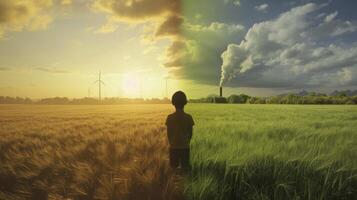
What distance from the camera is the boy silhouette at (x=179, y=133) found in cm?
407

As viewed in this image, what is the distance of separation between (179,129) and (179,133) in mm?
60

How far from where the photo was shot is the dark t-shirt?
409 cm

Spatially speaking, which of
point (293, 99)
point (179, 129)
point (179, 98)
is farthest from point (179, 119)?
point (293, 99)

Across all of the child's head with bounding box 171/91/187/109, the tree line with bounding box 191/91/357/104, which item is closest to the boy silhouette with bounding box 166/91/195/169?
the child's head with bounding box 171/91/187/109

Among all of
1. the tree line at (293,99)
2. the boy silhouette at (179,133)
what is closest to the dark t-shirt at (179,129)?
the boy silhouette at (179,133)

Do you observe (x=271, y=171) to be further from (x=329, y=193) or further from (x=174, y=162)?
(x=174, y=162)

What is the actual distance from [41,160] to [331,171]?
4355 millimetres

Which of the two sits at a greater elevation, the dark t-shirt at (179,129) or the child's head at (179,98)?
the child's head at (179,98)

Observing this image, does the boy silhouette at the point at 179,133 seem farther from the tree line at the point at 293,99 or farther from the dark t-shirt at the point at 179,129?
the tree line at the point at 293,99

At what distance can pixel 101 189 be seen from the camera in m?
3.52

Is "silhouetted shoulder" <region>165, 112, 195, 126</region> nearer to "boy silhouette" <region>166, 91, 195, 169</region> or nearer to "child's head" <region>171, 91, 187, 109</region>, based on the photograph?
"boy silhouette" <region>166, 91, 195, 169</region>

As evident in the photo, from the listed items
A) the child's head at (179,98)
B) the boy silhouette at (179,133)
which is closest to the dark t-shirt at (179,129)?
the boy silhouette at (179,133)

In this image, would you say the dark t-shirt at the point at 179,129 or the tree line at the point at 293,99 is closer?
the dark t-shirt at the point at 179,129

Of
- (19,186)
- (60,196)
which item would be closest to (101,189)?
(60,196)
